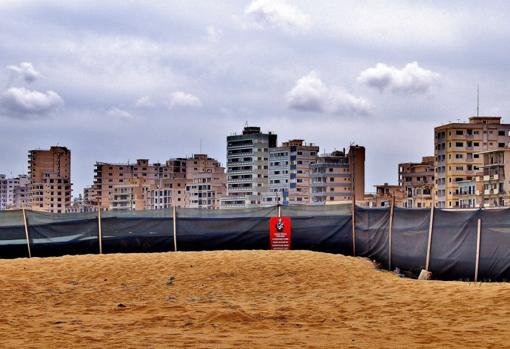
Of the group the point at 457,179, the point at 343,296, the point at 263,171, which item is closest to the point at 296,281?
the point at 343,296

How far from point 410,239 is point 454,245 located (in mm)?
1921

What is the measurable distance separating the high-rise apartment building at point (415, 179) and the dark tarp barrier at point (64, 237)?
13359 cm

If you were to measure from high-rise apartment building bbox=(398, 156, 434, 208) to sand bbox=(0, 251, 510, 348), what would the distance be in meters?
137

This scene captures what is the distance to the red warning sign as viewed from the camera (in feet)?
89.4

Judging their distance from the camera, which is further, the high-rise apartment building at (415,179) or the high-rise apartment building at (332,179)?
the high-rise apartment building at (332,179)

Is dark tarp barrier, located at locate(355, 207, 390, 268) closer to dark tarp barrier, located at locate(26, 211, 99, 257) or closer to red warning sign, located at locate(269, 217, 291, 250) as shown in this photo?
red warning sign, located at locate(269, 217, 291, 250)

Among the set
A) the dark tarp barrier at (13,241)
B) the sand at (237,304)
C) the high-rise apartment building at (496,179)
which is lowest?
the sand at (237,304)

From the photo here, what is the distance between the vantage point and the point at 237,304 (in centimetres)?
1742

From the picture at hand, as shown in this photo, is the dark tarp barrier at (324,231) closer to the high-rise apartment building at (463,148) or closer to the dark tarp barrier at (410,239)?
the dark tarp barrier at (410,239)

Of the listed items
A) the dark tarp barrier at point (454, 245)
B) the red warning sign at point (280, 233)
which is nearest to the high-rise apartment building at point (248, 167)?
the red warning sign at point (280, 233)

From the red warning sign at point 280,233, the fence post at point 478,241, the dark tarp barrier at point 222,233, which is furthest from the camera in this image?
the dark tarp barrier at point 222,233

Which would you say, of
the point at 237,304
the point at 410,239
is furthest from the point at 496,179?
the point at 237,304

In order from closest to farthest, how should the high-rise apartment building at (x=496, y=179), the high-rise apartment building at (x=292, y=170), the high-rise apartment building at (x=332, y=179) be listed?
the high-rise apartment building at (x=496, y=179) → the high-rise apartment building at (x=332, y=179) → the high-rise apartment building at (x=292, y=170)

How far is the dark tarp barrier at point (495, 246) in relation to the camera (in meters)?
20.6
